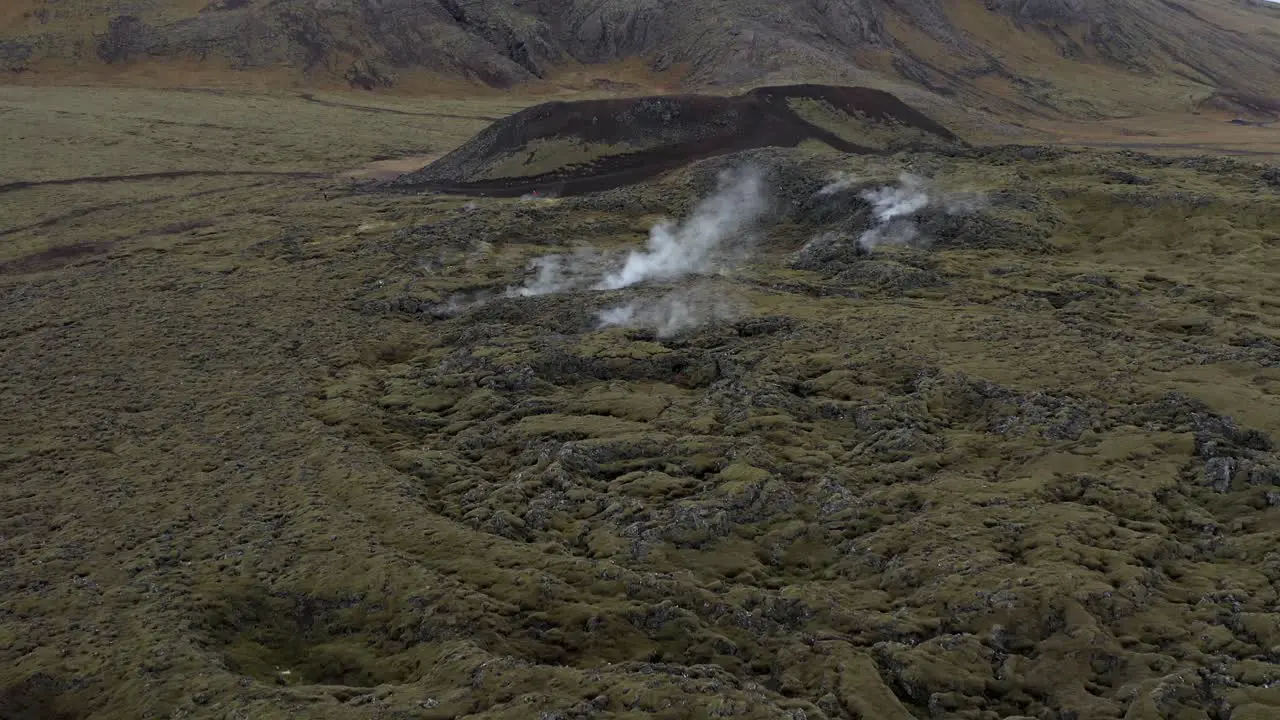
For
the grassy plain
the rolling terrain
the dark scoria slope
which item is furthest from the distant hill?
the grassy plain

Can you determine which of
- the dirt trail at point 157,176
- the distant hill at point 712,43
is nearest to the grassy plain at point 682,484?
the dirt trail at point 157,176

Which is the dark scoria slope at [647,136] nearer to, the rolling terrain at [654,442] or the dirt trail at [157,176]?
the rolling terrain at [654,442]

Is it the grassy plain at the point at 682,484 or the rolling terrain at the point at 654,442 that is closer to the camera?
the grassy plain at the point at 682,484

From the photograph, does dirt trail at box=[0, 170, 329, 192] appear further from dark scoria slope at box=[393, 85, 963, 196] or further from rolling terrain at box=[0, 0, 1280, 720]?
dark scoria slope at box=[393, 85, 963, 196]

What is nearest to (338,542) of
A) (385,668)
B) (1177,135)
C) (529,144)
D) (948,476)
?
(385,668)

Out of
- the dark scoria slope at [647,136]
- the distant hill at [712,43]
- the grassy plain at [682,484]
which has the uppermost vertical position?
the distant hill at [712,43]

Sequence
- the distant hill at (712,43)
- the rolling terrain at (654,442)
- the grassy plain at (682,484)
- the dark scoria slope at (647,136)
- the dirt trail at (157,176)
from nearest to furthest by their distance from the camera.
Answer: the grassy plain at (682,484) → the rolling terrain at (654,442) → the dark scoria slope at (647,136) → the dirt trail at (157,176) → the distant hill at (712,43)

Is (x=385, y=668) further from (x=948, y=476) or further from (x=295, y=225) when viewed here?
(x=295, y=225)
